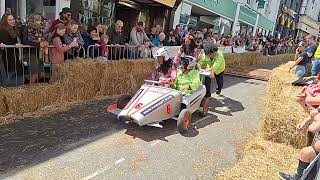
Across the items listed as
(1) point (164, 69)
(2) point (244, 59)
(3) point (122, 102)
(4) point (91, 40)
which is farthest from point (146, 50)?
(2) point (244, 59)

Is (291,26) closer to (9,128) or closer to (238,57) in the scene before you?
(238,57)

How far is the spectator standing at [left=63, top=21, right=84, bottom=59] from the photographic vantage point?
6987 mm

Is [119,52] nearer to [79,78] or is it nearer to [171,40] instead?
[79,78]

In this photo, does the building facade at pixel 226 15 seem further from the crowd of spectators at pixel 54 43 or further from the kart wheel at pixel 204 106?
the kart wheel at pixel 204 106

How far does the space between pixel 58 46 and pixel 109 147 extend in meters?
2.66

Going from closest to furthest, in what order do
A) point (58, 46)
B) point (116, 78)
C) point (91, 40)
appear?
point (58, 46), point (91, 40), point (116, 78)

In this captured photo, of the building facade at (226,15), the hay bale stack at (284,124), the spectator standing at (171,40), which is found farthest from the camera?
the building facade at (226,15)

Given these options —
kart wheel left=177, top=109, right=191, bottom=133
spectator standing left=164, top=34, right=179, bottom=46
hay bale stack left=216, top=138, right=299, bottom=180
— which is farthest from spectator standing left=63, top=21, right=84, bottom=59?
spectator standing left=164, top=34, right=179, bottom=46

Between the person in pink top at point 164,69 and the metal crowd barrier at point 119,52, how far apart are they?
5.88 feet

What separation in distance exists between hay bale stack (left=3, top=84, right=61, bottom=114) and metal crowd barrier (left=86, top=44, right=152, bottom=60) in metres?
1.40

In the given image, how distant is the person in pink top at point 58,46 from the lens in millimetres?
6673

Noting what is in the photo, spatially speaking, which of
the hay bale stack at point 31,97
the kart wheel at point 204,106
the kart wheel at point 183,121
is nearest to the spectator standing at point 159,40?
the kart wheel at point 204,106

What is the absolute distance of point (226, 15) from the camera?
78.0 feet

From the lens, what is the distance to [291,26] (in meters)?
50.3
